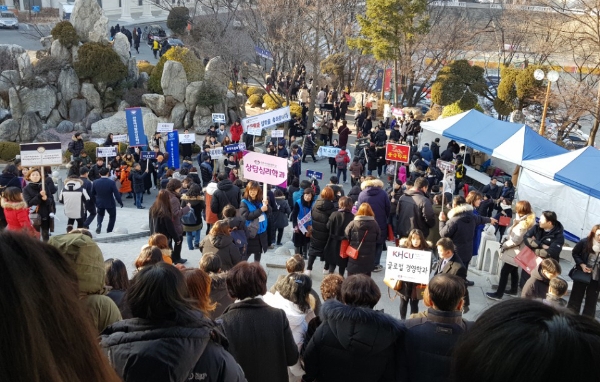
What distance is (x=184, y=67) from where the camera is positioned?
27.2 metres

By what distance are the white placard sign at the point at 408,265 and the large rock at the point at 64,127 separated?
890 inches

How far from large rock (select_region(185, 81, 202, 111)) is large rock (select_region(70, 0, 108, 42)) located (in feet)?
16.2

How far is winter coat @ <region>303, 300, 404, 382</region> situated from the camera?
13.1 ft

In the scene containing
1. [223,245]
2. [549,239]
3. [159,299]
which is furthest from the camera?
[549,239]

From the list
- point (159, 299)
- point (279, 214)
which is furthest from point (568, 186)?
point (159, 299)

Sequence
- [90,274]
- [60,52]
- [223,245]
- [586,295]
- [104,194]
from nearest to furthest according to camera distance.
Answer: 1. [90,274]
2. [223,245]
3. [586,295]
4. [104,194]
5. [60,52]

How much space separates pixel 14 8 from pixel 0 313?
184ft

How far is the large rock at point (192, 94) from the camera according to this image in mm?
26312

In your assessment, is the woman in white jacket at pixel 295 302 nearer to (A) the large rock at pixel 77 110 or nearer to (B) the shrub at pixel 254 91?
(A) the large rock at pixel 77 110

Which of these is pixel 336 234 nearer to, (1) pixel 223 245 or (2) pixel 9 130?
(1) pixel 223 245

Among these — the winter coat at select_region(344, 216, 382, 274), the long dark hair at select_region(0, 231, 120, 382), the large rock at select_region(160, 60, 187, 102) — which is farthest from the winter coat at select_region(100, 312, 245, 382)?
the large rock at select_region(160, 60, 187, 102)

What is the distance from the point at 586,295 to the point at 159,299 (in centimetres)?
675

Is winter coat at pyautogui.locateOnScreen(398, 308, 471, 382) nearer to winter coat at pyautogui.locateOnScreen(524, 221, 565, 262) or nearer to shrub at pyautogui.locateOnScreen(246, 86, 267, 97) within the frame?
winter coat at pyautogui.locateOnScreen(524, 221, 565, 262)

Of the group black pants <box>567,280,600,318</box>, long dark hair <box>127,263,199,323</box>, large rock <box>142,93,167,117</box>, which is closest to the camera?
long dark hair <box>127,263,199,323</box>
